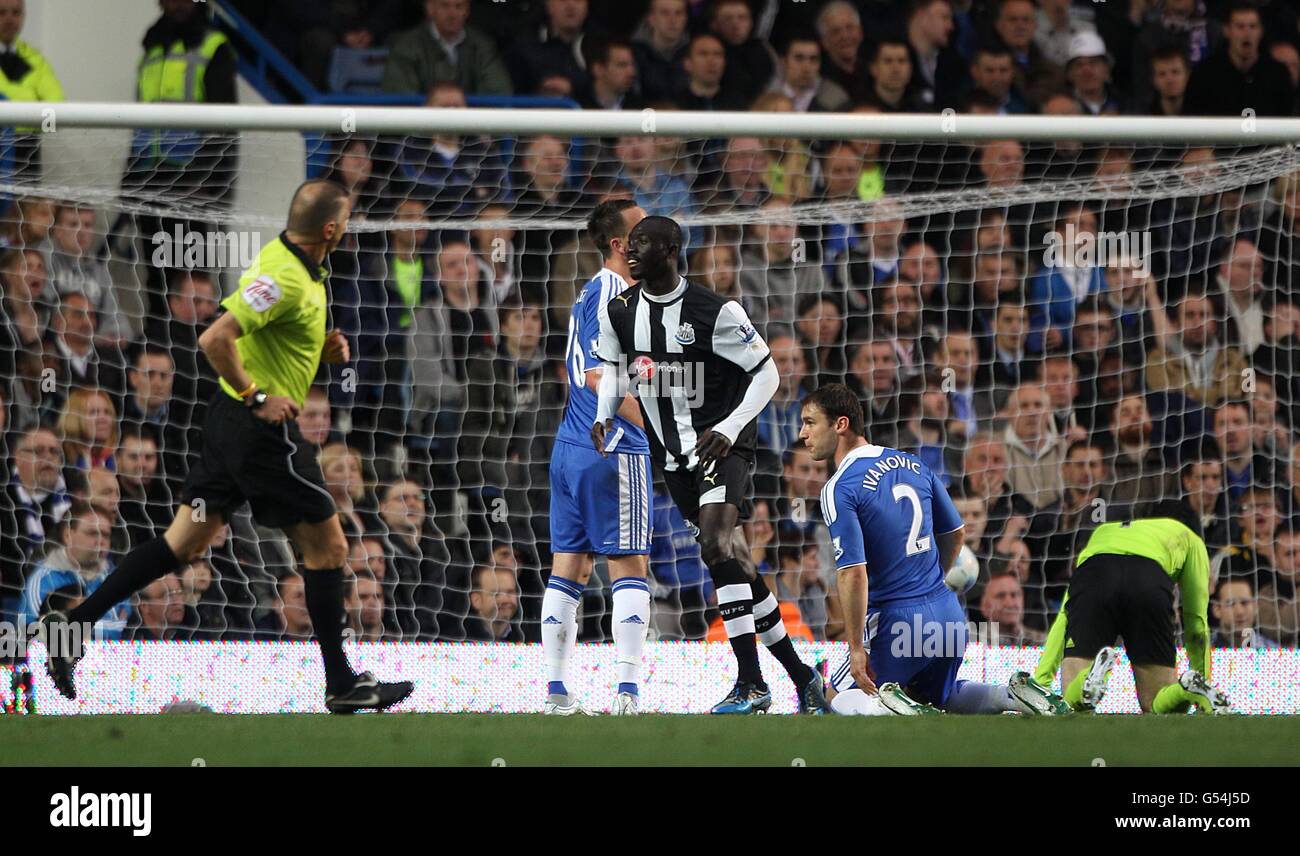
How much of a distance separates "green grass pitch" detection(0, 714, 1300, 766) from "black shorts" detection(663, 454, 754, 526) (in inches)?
40.0

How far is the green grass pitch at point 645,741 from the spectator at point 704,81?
592 centimetres

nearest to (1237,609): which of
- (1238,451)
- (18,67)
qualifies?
(1238,451)

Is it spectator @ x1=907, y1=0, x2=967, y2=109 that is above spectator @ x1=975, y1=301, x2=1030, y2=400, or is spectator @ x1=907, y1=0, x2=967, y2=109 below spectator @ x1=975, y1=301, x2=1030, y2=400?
above

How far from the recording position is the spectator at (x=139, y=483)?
7980 mm

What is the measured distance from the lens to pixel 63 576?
7.93 meters

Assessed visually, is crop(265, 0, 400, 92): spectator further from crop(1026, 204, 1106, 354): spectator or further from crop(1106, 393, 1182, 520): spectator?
crop(1106, 393, 1182, 520): spectator

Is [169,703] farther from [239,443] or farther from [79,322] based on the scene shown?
[79,322]

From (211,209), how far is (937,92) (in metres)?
4.96

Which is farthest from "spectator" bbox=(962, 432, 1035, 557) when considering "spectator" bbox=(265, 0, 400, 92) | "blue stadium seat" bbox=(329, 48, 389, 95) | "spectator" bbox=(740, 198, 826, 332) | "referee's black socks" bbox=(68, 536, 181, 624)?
"spectator" bbox=(265, 0, 400, 92)

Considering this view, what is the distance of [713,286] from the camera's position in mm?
8680

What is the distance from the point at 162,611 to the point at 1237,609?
5.35 m

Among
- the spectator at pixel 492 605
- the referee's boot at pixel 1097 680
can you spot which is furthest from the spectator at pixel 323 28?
the referee's boot at pixel 1097 680

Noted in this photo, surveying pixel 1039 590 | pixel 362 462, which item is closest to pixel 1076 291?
pixel 1039 590

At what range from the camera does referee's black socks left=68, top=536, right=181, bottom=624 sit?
589 centimetres
